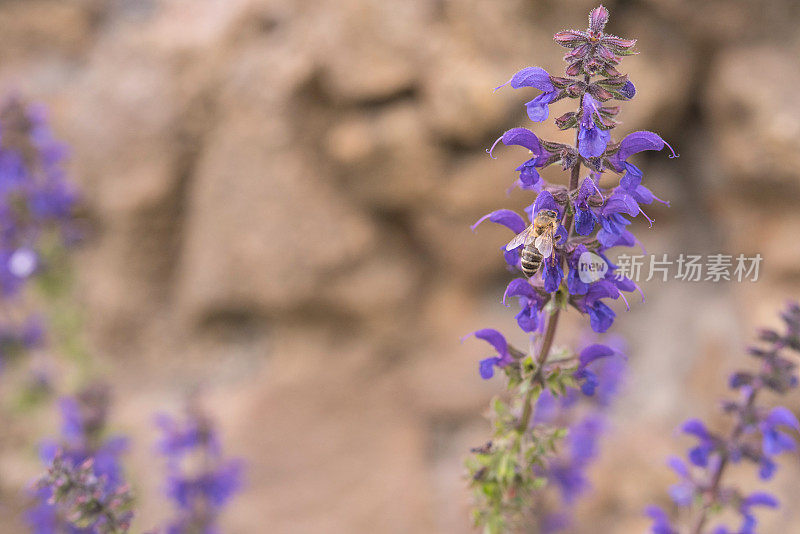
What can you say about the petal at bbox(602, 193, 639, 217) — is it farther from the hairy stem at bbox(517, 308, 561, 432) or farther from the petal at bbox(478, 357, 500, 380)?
the petal at bbox(478, 357, 500, 380)

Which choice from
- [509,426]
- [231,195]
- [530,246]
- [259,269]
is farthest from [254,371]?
[530,246]

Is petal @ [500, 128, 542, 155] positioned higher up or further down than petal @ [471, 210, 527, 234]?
higher up

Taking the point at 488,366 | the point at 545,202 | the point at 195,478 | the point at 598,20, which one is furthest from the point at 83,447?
the point at 598,20

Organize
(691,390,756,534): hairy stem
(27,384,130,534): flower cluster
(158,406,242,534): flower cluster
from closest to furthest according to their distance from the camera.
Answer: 1. (691,390,756,534): hairy stem
2. (27,384,130,534): flower cluster
3. (158,406,242,534): flower cluster

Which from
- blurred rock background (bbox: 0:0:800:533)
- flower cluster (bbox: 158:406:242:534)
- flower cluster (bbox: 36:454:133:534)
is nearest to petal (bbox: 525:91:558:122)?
flower cluster (bbox: 36:454:133:534)

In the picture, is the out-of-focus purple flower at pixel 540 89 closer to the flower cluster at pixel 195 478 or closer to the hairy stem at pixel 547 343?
the hairy stem at pixel 547 343

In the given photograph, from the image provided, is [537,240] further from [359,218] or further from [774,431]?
[359,218]

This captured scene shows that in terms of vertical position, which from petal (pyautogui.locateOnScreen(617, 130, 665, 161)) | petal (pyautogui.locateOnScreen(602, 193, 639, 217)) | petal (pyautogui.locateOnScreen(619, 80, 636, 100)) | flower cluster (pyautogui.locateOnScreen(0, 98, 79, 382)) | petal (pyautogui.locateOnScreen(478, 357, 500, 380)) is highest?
flower cluster (pyautogui.locateOnScreen(0, 98, 79, 382))
